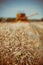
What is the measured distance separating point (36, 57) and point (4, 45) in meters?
0.40

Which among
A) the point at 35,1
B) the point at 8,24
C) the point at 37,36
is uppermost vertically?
the point at 35,1

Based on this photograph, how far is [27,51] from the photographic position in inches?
65.4

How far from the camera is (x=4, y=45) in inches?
65.5

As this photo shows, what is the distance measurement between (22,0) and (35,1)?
161 mm

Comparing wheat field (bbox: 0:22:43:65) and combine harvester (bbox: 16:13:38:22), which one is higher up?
combine harvester (bbox: 16:13:38:22)

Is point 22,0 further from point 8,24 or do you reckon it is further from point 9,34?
point 9,34

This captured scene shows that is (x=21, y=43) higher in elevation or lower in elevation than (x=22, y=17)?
lower

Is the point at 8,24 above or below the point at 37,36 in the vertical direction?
above

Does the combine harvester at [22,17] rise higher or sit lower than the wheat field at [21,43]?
higher

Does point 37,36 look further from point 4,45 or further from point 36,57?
point 4,45

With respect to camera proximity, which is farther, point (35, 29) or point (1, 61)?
point (35, 29)

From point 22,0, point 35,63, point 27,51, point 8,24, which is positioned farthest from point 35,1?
point 35,63

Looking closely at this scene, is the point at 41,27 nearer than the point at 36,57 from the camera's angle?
No

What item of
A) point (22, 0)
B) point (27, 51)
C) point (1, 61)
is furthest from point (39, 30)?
point (1, 61)
